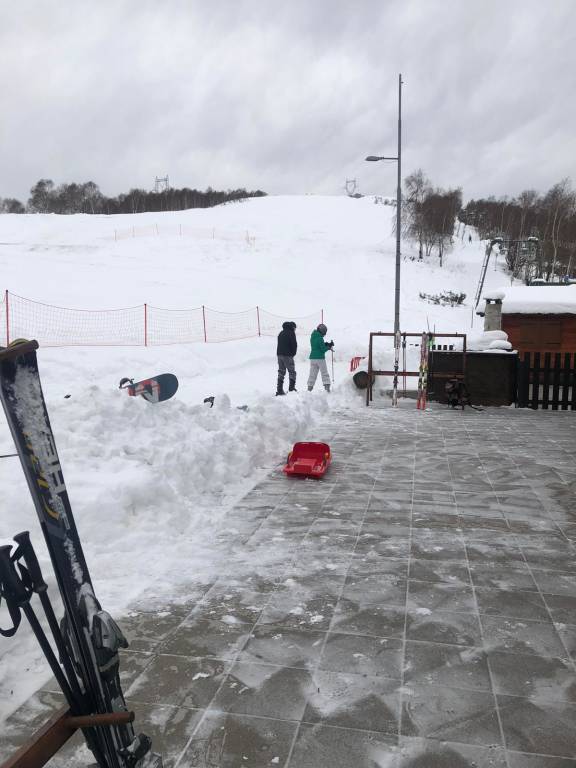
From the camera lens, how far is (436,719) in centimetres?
306

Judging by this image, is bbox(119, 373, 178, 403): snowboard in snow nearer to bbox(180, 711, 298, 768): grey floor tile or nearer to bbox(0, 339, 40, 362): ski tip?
bbox(180, 711, 298, 768): grey floor tile

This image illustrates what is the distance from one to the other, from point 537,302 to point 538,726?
17543 millimetres

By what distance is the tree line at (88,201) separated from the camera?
100000 millimetres

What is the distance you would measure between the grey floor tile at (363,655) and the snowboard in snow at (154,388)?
4.72m

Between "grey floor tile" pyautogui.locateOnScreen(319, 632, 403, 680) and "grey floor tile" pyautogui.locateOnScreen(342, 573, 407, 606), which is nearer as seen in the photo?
"grey floor tile" pyautogui.locateOnScreen(319, 632, 403, 680)

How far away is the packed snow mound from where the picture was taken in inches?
722

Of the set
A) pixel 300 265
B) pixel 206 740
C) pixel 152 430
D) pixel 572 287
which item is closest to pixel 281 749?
pixel 206 740

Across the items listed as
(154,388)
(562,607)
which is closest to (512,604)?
(562,607)

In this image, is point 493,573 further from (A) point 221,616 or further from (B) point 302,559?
(A) point 221,616

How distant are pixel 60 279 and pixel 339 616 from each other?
107 ft

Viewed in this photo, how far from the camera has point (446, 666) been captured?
11.5ft

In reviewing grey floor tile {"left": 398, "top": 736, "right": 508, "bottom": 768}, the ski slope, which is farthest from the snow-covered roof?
grey floor tile {"left": 398, "top": 736, "right": 508, "bottom": 768}

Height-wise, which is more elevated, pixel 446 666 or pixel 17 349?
pixel 17 349

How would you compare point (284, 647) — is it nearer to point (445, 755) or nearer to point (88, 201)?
point (445, 755)
